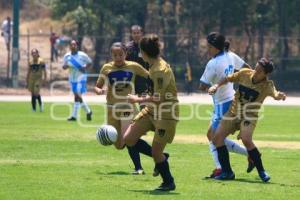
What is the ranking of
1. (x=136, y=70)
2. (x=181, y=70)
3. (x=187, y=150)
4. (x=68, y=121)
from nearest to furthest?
1. (x=136, y=70)
2. (x=187, y=150)
3. (x=68, y=121)
4. (x=181, y=70)

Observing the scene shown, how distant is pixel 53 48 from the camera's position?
51.9m

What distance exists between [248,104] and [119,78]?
2346 mm

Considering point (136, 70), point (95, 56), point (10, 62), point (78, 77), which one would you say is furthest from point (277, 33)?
point (136, 70)

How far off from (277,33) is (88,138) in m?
32.5

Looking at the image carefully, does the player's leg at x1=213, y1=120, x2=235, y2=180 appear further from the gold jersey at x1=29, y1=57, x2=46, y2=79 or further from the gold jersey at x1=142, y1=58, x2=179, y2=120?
the gold jersey at x1=29, y1=57, x2=46, y2=79

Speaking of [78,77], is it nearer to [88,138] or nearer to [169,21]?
[88,138]

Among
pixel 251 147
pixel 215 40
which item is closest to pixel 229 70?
pixel 215 40

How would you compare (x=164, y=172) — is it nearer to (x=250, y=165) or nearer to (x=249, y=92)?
(x=249, y=92)

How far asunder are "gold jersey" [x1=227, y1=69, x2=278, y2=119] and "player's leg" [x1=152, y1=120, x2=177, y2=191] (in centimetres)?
168

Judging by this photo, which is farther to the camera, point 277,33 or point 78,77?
point 277,33

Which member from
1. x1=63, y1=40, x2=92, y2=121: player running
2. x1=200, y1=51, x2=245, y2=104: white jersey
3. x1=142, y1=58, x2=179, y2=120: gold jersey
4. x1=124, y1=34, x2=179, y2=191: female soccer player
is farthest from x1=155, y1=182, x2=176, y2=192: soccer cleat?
x1=63, y1=40, x2=92, y2=121: player running

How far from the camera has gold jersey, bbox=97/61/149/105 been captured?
49.3 ft

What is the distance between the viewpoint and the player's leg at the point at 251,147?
1373cm

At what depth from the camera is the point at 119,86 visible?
50.3ft
